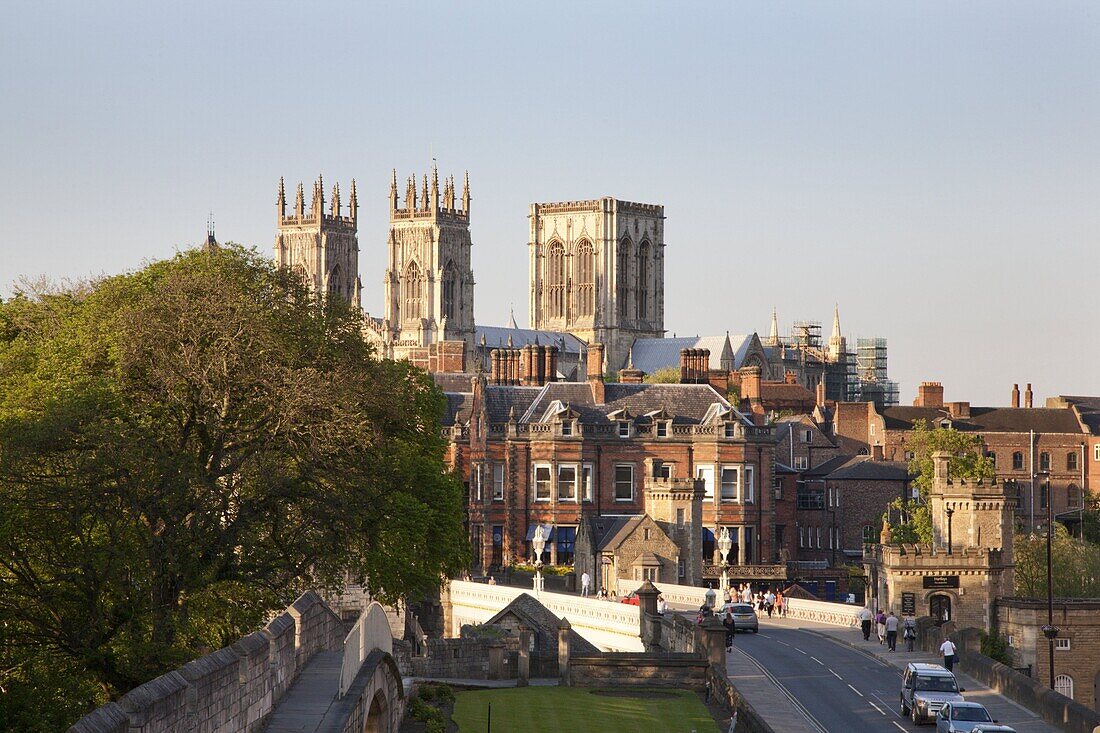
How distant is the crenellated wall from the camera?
19016 millimetres

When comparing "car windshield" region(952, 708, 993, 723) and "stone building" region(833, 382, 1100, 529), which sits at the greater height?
"stone building" region(833, 382, 1100, 529)

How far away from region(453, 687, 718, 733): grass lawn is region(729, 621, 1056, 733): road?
1.64 m

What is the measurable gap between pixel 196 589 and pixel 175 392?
4839 millimetres

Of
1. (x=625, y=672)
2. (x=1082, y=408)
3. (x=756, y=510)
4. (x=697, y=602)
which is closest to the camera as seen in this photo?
(x=625, y=672)

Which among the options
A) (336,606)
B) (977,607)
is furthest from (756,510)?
(336,606)

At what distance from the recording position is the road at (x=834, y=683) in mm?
43250

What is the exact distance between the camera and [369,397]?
4750cm

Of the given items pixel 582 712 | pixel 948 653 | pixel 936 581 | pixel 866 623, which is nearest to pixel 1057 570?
pixel 936 581

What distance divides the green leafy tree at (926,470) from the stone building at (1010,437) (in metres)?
10.8

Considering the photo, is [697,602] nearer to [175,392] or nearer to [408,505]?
[408,505]

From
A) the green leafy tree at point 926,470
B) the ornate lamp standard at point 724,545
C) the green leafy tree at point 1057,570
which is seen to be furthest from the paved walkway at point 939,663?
the green leafy tree at point 926,470

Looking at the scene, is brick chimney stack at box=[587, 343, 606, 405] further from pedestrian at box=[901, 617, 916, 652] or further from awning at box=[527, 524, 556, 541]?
pedestrian at box=[901, 617, 916, 652]

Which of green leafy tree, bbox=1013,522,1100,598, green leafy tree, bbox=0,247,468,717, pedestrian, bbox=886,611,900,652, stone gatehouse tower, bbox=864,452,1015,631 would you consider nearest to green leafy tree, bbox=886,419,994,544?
green leafy tree, bbox=1013,522,1100,598

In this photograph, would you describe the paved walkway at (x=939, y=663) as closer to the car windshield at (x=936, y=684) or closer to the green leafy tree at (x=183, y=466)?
the car windshield at (x=936, y=684)
